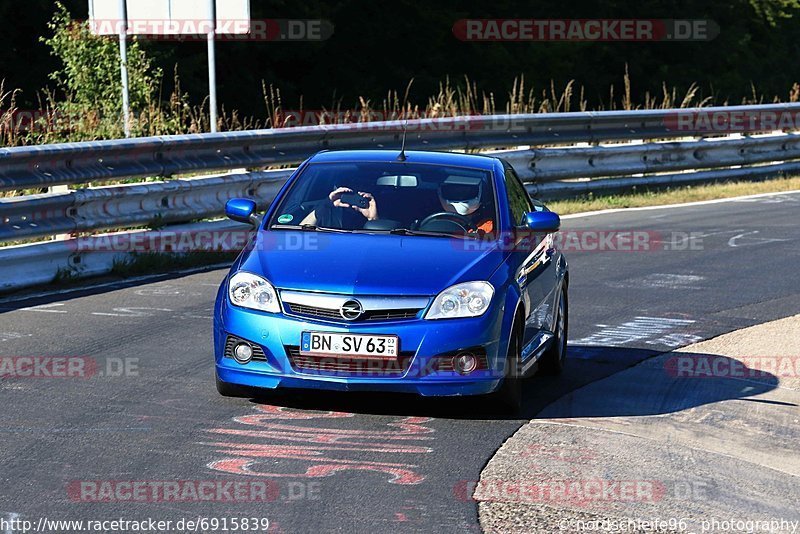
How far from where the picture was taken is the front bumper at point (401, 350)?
734cm

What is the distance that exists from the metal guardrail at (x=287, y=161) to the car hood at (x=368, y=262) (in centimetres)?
414

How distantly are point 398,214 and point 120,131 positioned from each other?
9696 millimetres

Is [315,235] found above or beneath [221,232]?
above

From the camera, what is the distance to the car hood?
7.45 metres

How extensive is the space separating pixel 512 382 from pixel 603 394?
0.97 metres

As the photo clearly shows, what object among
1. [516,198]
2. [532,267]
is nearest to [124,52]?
[516,198]

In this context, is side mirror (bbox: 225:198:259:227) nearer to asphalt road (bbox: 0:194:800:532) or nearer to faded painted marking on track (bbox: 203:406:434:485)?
asphalt road (bbox: 0:194:800:532)

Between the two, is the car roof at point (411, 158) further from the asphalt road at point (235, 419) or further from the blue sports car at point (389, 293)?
the asphalt road at point (235, 419)

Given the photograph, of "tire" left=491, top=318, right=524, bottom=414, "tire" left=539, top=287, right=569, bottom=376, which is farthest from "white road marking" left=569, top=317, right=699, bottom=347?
"tire" left=491, top=318, right=524, bottom=414

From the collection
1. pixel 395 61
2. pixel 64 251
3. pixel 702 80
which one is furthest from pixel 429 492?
pixel 702 80

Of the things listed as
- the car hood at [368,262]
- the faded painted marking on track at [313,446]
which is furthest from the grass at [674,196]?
the faded painted marking on track at [313,446]

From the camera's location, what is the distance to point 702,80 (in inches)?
2116

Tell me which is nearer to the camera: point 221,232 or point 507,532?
point 507,532

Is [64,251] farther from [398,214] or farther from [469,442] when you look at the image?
[469,442]
